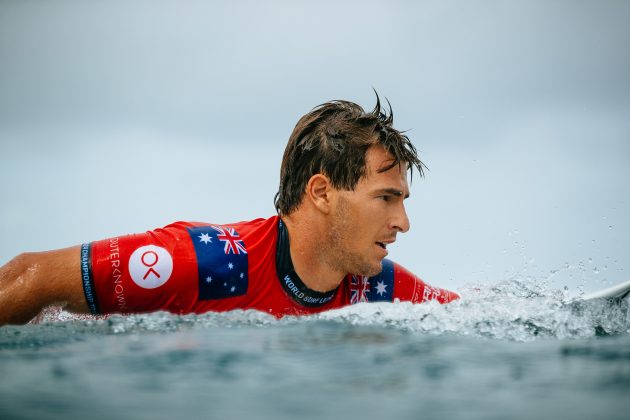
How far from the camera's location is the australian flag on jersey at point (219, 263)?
19.6ft

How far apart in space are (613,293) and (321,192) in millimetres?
2882

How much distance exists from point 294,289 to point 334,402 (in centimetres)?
357

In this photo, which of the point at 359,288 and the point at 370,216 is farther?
the point at 359,288

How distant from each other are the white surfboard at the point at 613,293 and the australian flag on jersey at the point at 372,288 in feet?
5.90

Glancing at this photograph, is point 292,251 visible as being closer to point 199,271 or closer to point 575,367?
point 199,271

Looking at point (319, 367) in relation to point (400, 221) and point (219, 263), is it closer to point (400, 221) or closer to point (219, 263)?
point (219, 263)

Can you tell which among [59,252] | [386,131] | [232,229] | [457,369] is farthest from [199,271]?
[457,369]

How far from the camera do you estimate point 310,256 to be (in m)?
6.48

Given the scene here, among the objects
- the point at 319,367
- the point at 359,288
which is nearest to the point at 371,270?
the point at 359,288

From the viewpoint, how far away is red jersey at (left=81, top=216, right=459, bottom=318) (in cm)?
573

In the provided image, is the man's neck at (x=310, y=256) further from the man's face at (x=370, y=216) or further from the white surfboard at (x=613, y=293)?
the white surfboard at (x=613, y=293)

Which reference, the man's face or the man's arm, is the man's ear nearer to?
the man's face

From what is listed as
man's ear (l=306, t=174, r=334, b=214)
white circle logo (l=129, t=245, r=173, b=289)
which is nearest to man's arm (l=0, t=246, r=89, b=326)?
white circle logo (l=129, t=245, r=173, b=289)

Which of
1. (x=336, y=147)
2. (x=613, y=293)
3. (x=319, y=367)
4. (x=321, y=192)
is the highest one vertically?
(x=336, y=147)
